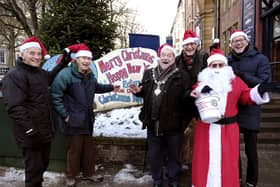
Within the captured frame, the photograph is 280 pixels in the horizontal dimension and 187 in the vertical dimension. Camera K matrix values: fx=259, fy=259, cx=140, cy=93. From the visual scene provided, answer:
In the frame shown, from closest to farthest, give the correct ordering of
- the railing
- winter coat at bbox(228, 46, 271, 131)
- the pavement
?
winter coat at bbox(228, 46, 271, 131), the pavement, the railing

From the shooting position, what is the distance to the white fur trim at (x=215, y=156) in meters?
2.72

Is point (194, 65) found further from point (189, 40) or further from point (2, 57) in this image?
point (2, 57)

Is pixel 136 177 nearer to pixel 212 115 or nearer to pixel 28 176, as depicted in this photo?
pixel 28 176

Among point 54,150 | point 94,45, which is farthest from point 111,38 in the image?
point 54,150

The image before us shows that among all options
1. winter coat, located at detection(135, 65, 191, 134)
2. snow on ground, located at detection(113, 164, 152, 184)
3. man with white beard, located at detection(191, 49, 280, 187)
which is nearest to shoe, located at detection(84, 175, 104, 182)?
snow on ground, located at detection(113, 164, 152, 184)

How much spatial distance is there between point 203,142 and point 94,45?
358 centimetres

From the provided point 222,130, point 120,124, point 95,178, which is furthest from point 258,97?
point 120,124

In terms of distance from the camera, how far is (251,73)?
3.04 meters

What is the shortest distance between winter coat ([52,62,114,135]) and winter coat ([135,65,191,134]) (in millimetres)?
763

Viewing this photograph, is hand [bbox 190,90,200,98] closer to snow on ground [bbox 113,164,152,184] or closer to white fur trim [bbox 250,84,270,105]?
white fur trim [bbox 250,84,270,105]

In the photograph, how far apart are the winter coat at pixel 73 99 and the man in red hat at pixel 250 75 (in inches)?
73.1

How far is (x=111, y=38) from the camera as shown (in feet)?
18.9

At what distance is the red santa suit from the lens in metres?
2.71

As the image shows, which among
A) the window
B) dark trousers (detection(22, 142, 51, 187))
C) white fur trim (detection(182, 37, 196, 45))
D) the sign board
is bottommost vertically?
dark trousers (detection(22, 142, 51, 187))
